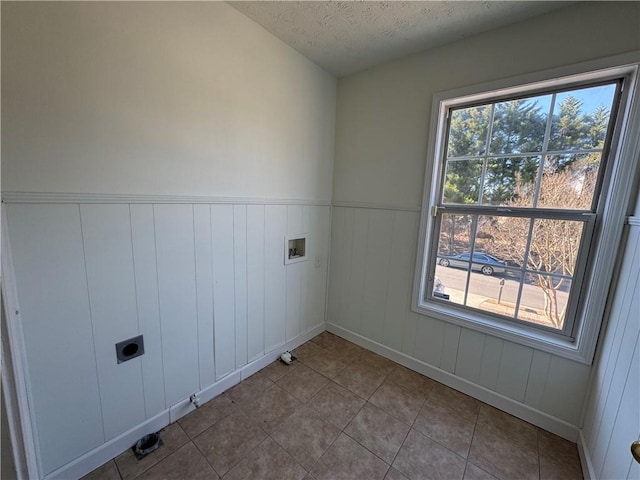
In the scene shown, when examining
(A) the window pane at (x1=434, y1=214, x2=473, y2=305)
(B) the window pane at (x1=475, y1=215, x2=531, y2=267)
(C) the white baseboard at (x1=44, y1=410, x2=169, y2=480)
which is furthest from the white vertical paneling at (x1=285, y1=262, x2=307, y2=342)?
(B) the window pane at (x1=475, y1=215, x2=531, y2=267)

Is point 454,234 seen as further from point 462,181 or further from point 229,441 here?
point 229,441

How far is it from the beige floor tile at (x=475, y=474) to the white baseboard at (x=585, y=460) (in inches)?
17.6

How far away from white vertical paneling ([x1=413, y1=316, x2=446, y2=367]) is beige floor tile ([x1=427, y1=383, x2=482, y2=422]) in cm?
18

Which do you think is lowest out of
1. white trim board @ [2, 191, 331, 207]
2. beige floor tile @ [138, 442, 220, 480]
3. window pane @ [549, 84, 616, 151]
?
beige floor tile @ [138, 442, 220, 480]

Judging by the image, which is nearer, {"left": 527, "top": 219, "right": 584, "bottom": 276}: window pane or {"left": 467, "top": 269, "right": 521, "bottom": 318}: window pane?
{"left": 527, "top": 219, "right": 584, "bottom": 276}: window pane

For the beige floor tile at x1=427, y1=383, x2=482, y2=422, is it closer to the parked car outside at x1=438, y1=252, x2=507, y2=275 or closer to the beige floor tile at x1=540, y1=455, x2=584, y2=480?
the beige floor tile at x1=540, y1=455, x2=584, y2=480

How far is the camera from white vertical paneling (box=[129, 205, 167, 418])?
1.28 m

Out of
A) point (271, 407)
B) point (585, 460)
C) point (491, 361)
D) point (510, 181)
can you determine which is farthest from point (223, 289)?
point (585, 460)

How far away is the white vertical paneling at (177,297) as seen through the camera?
1378mm

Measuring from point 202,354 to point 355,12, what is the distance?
2.27m

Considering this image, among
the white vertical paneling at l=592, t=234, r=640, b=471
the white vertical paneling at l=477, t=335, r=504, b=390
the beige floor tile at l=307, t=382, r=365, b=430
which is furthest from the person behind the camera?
the white vertical paneling at l=477, t=335, r=504, b=390

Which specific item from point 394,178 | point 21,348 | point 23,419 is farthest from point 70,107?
point 394,178

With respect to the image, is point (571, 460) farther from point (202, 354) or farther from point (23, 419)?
point (23, 419)

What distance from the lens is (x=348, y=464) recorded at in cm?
130
